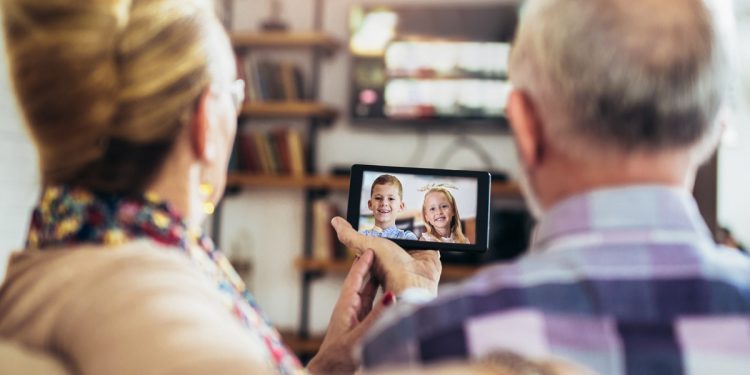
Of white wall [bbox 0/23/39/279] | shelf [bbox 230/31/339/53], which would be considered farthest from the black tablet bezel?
shelf [bbox 230/31/339/53]

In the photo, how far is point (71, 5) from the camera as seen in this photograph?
78 cm

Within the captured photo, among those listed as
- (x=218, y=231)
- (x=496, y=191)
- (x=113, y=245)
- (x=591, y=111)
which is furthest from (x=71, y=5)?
(x=218, y=231)

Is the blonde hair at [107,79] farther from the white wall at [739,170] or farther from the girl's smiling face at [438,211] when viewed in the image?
the white wall at [739,170]

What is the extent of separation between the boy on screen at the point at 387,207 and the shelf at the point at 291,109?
113 inches

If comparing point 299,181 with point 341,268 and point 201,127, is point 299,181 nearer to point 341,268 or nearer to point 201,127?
point 341,268

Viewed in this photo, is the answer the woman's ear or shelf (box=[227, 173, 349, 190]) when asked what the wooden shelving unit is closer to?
shelf (box=[227, 173, 349, 190])

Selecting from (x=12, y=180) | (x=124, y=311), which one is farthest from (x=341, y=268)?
(x=124, y=311)

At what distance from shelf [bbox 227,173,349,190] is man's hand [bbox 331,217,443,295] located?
281 centimetres

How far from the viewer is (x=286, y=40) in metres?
4.19

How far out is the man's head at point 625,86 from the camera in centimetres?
79

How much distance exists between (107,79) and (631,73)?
452mm

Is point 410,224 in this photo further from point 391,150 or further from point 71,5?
point 391,150

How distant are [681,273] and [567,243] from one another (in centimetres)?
10

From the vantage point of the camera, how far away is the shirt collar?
2.64 feet
